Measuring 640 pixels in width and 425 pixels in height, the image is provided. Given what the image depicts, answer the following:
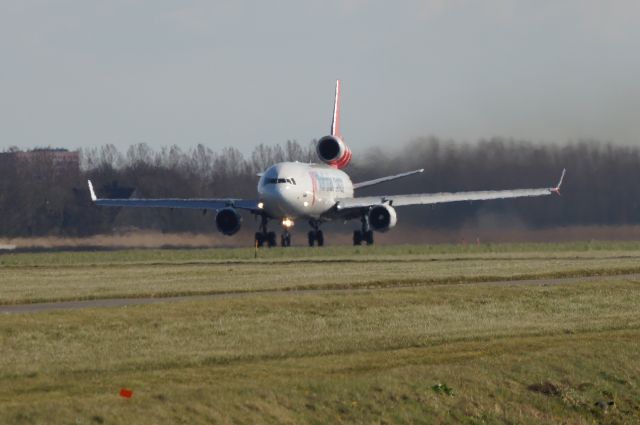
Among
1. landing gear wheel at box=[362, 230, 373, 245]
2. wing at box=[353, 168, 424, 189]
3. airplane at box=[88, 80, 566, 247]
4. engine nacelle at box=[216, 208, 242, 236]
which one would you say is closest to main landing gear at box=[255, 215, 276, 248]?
airplane at box=[88, 80, 566, 247]

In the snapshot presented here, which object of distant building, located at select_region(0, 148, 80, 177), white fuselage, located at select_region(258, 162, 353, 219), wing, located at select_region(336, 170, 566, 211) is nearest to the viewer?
white fuselage, located at select_region(258, 162, 353, 219)

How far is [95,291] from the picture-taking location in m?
42.8

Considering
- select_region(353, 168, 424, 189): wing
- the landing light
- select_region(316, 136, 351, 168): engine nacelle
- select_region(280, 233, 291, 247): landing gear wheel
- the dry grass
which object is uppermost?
select_region(316, 136, 351, 168): engine nacelle

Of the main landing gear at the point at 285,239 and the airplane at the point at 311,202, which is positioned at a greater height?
the airplane at the point at 311,202

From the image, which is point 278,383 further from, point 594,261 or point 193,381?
point 594,261

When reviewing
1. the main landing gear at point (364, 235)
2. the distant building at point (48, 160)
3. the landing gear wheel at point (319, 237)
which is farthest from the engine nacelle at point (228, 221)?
the distant building at point (48, 160)

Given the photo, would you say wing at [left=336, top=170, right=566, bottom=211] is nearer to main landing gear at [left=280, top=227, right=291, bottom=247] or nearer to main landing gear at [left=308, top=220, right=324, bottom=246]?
main landing gear at [left=308, top=220, right=324, bottom=246]

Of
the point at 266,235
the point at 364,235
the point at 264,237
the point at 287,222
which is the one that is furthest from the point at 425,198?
the point at 264,237

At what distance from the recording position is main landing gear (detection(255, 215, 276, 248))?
84.2m

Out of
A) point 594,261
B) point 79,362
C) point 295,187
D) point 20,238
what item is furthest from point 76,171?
point 79,362

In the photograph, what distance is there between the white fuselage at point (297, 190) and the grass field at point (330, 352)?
31.6 meters

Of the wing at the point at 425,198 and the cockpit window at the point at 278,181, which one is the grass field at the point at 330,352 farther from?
the wing at the point at 425,198

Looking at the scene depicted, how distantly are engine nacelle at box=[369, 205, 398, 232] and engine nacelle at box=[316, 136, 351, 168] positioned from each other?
835 centimetres

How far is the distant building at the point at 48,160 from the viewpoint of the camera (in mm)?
104375
